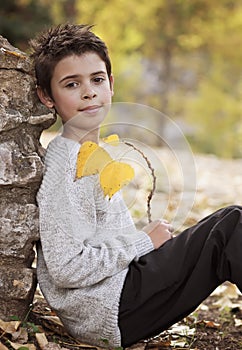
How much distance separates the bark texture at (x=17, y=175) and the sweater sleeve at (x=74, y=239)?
5 cm

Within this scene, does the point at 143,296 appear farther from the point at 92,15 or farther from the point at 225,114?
the point at 225,114

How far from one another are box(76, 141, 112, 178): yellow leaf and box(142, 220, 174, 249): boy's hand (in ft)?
0.87

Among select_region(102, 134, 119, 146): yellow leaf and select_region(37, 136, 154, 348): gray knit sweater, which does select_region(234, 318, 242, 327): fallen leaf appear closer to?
select_region(37, 136, 154, 348): gray knit sweater

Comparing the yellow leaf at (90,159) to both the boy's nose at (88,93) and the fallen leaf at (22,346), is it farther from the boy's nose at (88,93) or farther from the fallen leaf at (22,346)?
the fallen leaf at (22,346)

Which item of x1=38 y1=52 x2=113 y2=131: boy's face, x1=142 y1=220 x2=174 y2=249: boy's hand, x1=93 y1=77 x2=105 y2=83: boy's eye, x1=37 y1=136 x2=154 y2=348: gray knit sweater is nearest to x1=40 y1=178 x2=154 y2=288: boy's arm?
x1=37 y1=136 x2=154 y2=348: gray knit sweater

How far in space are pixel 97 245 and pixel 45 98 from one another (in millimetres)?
500

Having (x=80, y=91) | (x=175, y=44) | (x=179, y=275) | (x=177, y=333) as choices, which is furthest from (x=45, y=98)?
(x=175, y=44)

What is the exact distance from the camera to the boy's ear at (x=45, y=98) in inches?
84.4

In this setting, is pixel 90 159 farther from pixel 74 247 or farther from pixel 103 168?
pixel 74 247

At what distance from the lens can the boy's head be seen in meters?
2.13

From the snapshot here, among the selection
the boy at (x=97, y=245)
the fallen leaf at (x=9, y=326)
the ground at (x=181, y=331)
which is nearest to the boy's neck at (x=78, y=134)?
the boy at (x=97, y=245)

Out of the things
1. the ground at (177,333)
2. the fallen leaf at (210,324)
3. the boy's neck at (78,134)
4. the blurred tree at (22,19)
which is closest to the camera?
the ground at (177,333)

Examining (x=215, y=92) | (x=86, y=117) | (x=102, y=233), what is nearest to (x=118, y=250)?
(x=102, y=233)

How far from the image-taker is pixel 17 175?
2.03 metres
